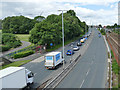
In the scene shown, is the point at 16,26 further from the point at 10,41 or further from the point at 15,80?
the point at 15,80

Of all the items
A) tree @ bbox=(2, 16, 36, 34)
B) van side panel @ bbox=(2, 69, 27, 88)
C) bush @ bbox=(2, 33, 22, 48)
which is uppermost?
tree @ bbox=(2, 16, 36, 34)

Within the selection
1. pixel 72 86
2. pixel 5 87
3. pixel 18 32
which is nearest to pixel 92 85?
pixel 72 86

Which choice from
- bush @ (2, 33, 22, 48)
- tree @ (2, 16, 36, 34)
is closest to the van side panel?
bush @ (2, 33, 22, 48)

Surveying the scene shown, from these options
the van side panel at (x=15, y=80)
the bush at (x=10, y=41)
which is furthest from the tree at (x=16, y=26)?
Answer: the van side panel at (x=15, y=80)

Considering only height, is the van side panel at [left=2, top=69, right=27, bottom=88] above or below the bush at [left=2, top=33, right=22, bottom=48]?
below

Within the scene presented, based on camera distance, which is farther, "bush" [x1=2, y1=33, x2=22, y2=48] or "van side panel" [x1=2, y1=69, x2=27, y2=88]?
"bush" [x1=2, y1=33, x2=22, y2=48]

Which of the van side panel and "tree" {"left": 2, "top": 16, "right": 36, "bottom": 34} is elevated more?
"tree" {"left": 2, "top": 16, "right": 36, "bottom": 34}

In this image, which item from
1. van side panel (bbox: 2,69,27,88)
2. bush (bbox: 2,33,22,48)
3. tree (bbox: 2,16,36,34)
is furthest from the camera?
tree (bbox: 2,16,36,34)

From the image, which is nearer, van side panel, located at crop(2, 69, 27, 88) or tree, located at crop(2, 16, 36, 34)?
van side panel, located at crop(2, 69, 27, 88)

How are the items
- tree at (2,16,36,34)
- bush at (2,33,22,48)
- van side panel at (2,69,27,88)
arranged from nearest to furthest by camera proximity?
van side panel at (2,69,27,88), bush at (2,33,22,48), tree at (2,16,36,34)

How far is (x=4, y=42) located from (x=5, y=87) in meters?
47.2

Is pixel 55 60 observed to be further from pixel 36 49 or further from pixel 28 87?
pixel 36 49

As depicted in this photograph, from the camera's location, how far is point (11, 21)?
347ft

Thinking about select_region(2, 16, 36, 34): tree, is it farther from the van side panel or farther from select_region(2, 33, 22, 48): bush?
the van side panel
